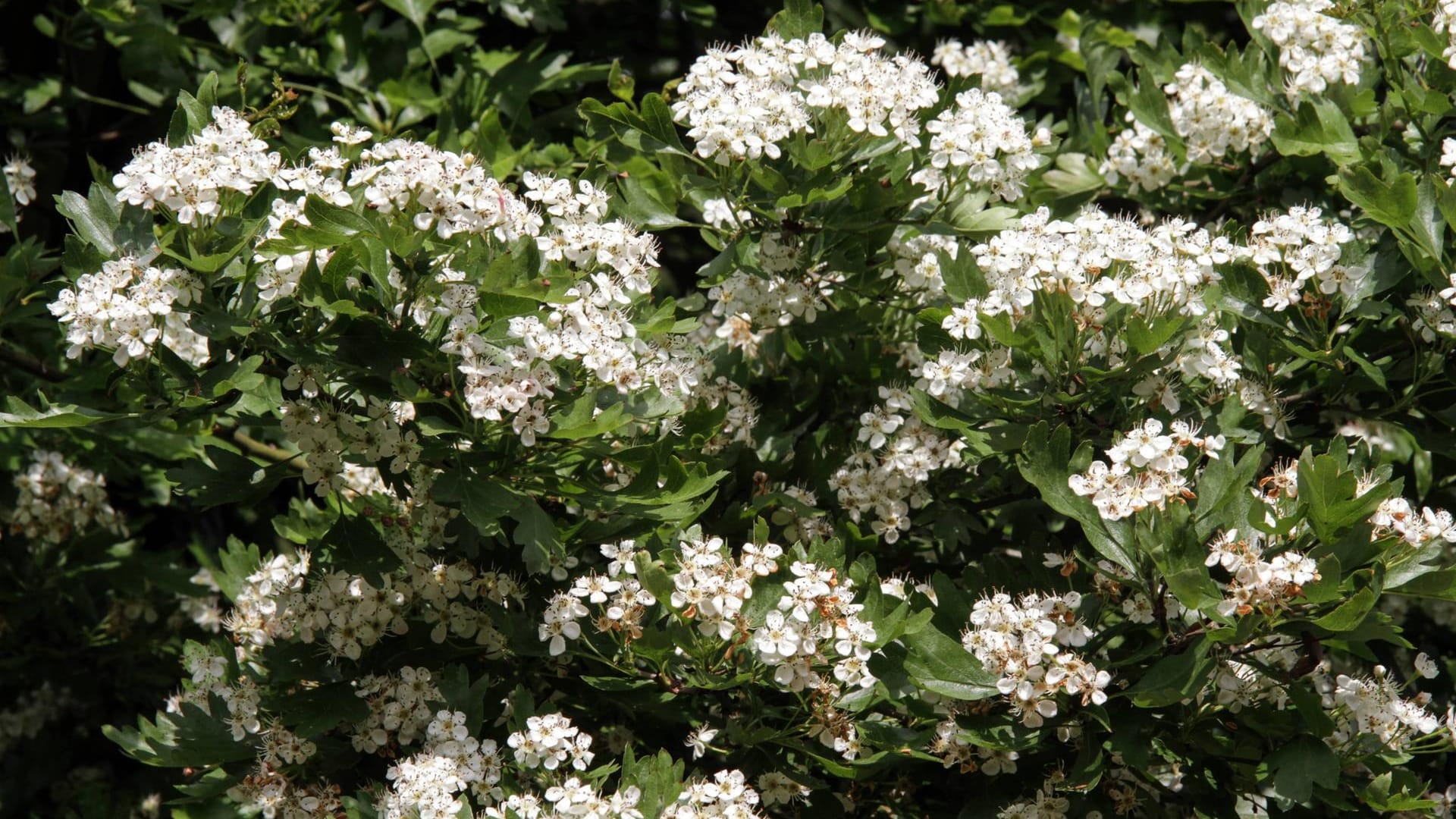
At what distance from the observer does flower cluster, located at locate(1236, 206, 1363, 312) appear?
9.52ft

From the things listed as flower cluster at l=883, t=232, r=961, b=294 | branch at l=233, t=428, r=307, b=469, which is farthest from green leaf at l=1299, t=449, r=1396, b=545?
branch at l=233, t=428, r=307, b=469

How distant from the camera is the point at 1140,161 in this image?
3748mm

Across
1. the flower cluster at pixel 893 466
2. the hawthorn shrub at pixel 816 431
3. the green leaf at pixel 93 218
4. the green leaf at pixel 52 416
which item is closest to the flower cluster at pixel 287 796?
the hawthorn shrub at pixel 816 431

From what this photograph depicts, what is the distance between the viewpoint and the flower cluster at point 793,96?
289 centimetres

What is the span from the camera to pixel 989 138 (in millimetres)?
3035

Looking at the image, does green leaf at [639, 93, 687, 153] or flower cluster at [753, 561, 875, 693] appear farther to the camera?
green leaf at [639, 93, 687, 153]

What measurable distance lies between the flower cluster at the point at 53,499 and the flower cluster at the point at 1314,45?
3484 mm

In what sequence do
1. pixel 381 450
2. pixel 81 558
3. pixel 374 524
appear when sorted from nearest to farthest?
1. pixel 381 450
2. pixel 374 524
3. pixel 81 558

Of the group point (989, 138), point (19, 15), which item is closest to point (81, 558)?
point (19, 15)

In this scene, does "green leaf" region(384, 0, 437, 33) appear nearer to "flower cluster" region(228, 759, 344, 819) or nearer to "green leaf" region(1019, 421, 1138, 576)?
"flower cluster" region(228, 759, 344, 819)

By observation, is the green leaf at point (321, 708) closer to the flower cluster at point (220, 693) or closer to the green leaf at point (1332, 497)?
the flower cluster at point (220, 693)

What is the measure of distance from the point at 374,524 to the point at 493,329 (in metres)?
0.84

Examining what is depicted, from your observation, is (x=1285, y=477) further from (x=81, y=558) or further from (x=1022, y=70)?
(x=81, y=558)

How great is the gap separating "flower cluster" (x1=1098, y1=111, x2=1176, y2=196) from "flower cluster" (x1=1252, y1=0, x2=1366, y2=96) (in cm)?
39
